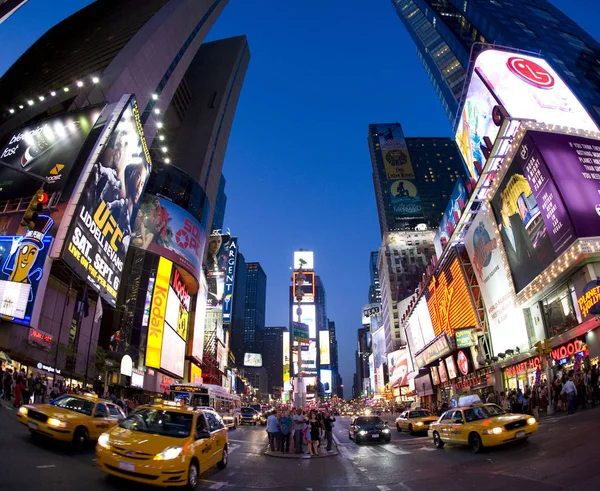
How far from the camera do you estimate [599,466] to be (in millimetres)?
7367

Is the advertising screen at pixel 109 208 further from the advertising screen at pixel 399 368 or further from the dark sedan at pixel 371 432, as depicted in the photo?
the advertising screen at pixel 399 368

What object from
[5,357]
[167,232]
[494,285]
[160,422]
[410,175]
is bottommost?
[160,422]

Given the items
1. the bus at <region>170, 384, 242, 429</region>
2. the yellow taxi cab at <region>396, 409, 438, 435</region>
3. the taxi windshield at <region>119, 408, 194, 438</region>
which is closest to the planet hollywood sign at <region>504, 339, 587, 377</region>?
the yellow taxi cab at <region>396, 409, 438, 435</region>

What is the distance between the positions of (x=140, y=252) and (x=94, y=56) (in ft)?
90.8

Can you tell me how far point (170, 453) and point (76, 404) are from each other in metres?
6.74

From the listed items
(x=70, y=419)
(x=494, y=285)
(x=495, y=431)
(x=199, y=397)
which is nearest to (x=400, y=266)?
(x=494, y=285)

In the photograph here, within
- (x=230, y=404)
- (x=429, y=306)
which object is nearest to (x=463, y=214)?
(x=429, y=306)

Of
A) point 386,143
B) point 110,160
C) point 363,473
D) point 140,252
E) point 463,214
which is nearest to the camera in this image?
point 363,473

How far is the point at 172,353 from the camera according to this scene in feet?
176

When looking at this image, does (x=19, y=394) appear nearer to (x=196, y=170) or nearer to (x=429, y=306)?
(x=429, y=306)

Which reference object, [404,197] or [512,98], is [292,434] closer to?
[512,98]

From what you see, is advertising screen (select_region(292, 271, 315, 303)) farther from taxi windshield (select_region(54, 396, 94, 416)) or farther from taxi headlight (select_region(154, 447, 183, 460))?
taxi headlight (select_region(154, 447, 183, 460))

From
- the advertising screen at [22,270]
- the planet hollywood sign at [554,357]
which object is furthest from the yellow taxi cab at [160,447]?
the planet hollywood sign at [554,357]

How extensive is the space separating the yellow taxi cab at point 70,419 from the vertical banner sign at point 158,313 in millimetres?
34692
